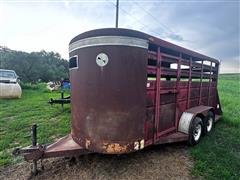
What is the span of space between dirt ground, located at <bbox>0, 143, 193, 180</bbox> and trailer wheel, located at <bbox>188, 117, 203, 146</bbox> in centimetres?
41

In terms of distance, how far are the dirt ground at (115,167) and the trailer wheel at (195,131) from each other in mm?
412

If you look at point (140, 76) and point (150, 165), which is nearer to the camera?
point (140, 76)

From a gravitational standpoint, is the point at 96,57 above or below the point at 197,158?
above

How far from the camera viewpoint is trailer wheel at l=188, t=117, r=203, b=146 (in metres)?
3.27

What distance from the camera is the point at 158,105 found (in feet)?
8.95

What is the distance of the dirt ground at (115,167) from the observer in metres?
2.41

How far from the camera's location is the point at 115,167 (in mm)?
2619

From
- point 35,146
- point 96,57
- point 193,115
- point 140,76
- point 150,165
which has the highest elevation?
point 96,57

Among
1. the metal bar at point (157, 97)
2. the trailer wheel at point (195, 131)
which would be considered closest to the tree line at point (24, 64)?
the metal bar at point (157, 97)

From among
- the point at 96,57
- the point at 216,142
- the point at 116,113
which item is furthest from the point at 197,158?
the point at 96,57

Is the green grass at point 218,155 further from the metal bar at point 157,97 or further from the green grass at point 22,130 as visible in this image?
the green grass at point 22,130

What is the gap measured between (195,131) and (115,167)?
210 centimetres

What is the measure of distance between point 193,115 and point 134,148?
1.77 metres

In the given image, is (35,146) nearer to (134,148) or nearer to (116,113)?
(116,113)
